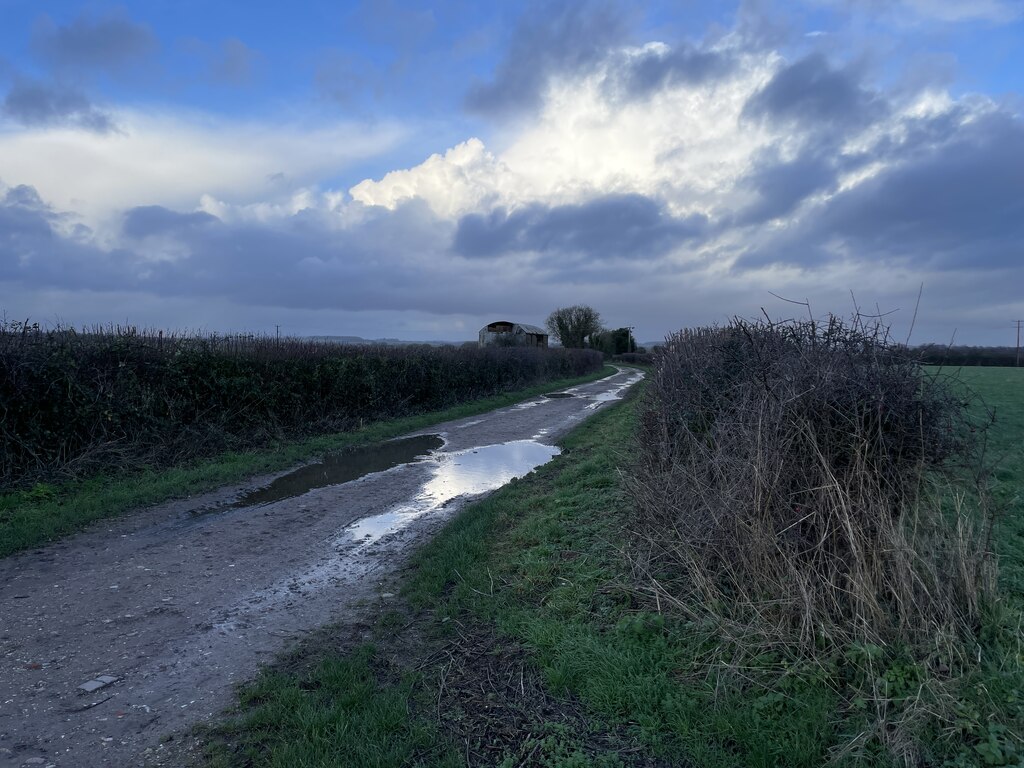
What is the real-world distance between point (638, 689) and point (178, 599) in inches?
158

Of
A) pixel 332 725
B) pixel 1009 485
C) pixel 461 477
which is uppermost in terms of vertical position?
pixel 1009 485

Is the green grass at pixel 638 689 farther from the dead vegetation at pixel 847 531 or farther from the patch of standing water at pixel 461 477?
the patch of standing water at pixel 461 477

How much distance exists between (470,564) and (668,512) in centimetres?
213

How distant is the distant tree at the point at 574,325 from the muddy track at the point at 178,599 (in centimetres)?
7068

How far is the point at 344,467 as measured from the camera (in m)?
12.0

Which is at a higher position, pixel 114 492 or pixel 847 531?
pixel 847 531

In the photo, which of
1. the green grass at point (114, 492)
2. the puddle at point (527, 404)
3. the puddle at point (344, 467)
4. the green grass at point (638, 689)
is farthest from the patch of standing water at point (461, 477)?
the puddle at point (527, 404)

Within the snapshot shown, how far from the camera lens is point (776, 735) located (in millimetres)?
3307

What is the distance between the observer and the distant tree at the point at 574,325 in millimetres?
80625

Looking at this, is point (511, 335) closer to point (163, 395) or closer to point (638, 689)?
point (163, 395)

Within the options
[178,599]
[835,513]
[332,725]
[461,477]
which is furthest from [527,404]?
[332,725]

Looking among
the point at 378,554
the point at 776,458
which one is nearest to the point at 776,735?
the point at 776,458

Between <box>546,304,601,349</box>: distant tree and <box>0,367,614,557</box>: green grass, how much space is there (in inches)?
2657

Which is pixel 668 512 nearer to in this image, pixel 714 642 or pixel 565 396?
pixel 714 642
